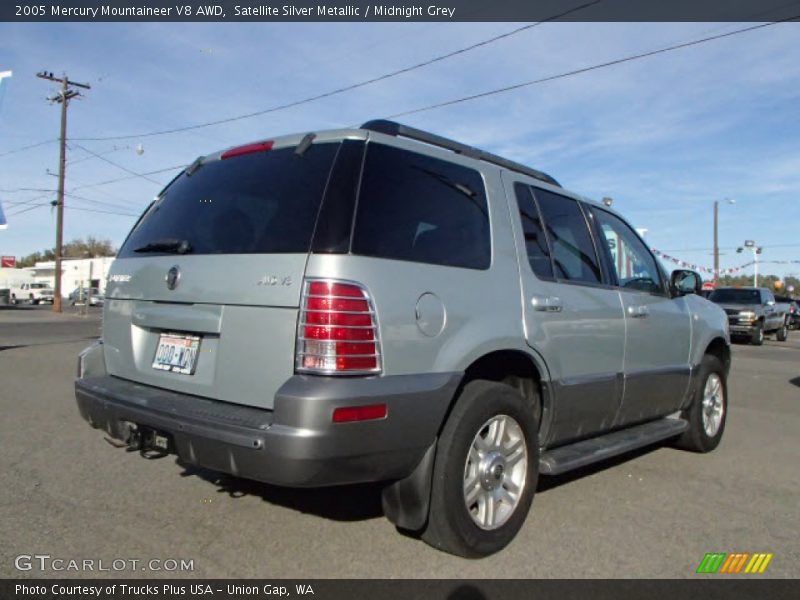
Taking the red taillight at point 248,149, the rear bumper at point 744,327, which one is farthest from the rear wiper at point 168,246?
the rear bumper at point 744,327

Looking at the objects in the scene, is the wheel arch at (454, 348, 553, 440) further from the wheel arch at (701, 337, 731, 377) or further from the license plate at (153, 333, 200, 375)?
the wheel arch at (701, 337, 731, 377)

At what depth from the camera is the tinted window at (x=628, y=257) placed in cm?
480

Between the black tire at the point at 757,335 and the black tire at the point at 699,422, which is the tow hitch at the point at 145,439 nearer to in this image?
the black tire at the point at 699,422

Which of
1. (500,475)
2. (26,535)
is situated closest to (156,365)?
(26,535)

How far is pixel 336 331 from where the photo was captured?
8.95ft

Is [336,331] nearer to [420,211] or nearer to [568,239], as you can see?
[420,211]

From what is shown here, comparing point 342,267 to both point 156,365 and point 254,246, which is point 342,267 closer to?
point 254,246

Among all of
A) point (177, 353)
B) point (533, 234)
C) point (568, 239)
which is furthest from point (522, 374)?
point (177, 353)

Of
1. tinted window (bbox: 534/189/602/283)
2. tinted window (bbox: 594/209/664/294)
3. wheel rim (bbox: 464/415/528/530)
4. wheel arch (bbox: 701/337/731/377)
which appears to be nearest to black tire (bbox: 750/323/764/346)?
wheel arch (bbox: 701/337/731/377)

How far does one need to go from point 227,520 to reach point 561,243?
263 cm

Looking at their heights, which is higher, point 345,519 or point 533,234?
point 533,234

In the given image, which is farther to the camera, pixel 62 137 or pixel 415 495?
pixel 62 137
